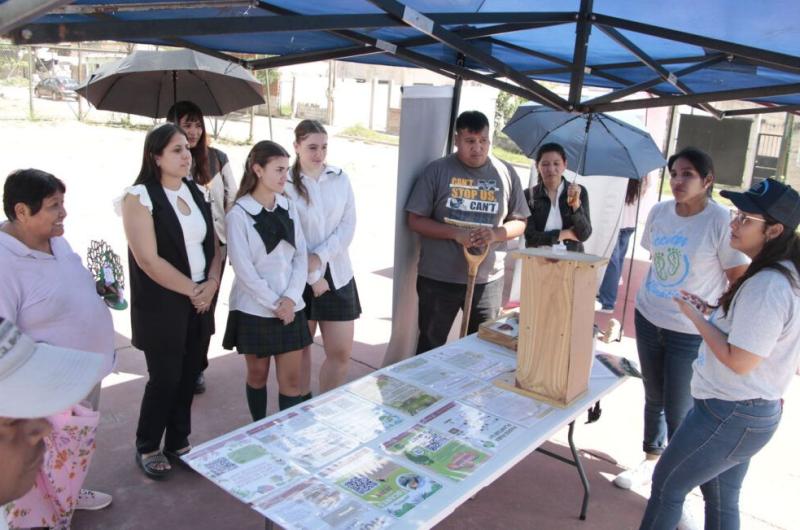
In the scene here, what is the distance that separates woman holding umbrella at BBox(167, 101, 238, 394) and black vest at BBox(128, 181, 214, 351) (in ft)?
1.27

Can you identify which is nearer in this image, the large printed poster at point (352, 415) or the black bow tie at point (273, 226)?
the large printed poster at point (352, 415)

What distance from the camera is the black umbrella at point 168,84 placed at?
343cm

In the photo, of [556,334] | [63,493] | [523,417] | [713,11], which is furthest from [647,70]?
[63,493]

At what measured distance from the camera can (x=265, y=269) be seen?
2803 millimetres

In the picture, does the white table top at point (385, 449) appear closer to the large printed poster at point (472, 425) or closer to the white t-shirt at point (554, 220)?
the large printed poster at point (472, 425)

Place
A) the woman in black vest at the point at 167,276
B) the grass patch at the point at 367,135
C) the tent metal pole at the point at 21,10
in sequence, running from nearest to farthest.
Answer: the tent metal pole at the point at 21,10, the woman in black vest at the point at 167,276, the grass patch at the point at 367,135

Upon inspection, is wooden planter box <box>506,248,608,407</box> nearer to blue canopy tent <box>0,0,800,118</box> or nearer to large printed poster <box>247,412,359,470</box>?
large printed poster <box>247,412,359,470</box>

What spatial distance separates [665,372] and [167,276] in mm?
2290

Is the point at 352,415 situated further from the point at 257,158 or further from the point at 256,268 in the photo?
the point at 257,158

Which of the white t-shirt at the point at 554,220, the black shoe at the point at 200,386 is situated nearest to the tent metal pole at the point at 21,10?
the black shoe at the point at 200,386

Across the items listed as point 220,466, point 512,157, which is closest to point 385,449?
point 220,466

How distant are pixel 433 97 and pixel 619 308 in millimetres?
3713

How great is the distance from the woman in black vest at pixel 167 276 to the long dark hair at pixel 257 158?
0.22 m

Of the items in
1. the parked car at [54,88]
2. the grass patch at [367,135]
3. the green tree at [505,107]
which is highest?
the green tree at [505,107]
